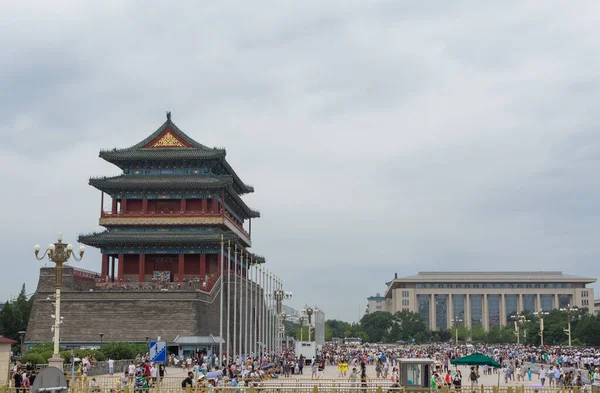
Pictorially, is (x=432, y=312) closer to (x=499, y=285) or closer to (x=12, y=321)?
(x=499, y=285)

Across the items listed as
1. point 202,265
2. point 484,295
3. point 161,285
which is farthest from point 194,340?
point 484,295

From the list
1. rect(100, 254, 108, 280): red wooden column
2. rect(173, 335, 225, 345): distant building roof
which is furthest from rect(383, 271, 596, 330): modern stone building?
rect(173, 335, 225, 345): distant building roof

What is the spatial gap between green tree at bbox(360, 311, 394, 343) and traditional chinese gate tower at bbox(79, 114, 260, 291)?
84.8 m

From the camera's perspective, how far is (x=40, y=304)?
2643 inches

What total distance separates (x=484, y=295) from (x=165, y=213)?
11383cm

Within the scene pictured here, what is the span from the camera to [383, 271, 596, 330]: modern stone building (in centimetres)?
17325

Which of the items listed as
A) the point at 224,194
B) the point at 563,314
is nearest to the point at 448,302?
the point at 563,314

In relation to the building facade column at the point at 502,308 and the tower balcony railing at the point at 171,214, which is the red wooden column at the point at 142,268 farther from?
the building facade column at the point at 502,308

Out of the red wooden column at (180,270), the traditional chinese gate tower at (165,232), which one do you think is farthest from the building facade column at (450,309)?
the red wooden column at (180,270)

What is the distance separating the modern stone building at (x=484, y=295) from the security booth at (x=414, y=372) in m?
146

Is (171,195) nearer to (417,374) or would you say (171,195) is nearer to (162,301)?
(162,301)

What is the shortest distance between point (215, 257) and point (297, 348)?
1892cm

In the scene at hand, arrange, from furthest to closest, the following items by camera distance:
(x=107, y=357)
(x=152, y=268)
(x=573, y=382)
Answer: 1. (x=152, y=268)
2. (x=107, y=357)
3. (x=573, y=382)

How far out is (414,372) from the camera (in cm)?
2927
